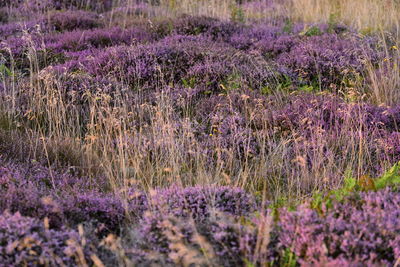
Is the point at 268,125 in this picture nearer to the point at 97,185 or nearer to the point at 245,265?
the point at 97,185

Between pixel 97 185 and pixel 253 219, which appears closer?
pixel 253 219

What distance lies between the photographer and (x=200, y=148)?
15.2ft

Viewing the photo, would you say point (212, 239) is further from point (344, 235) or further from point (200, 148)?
point (200, 148)

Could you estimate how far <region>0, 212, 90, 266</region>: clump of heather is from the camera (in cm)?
265

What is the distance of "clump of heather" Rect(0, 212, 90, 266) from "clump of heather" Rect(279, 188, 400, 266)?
116cm

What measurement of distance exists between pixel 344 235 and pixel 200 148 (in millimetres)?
2148

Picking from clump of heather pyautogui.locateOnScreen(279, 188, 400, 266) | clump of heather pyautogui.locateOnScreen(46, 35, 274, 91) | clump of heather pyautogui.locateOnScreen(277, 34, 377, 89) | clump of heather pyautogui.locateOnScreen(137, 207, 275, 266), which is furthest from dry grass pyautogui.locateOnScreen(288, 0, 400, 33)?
clump of heather pyautogui.locateOnScreen(137, 207, 275, 266)

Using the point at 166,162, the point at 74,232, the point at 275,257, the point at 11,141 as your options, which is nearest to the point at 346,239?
the point at 275,257

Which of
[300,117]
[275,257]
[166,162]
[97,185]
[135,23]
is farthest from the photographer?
[135,23]

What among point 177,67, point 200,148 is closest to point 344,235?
point 200,148

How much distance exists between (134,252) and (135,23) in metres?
7.49

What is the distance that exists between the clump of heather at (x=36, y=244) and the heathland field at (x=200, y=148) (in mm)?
11

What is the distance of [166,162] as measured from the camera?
4426mm

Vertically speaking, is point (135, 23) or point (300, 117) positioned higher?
point (135, 23)
